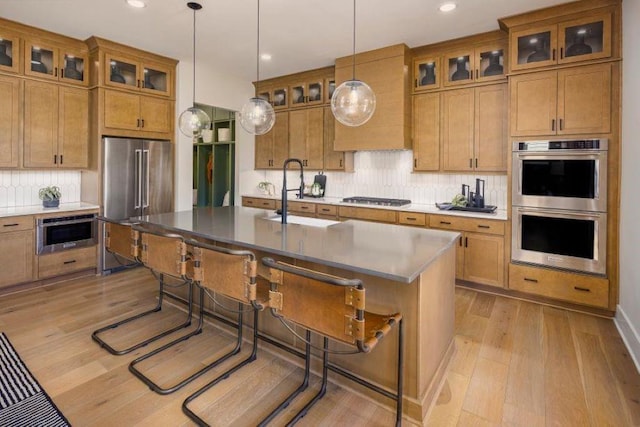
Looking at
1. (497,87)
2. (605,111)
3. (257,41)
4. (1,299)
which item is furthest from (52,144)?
(605,111)

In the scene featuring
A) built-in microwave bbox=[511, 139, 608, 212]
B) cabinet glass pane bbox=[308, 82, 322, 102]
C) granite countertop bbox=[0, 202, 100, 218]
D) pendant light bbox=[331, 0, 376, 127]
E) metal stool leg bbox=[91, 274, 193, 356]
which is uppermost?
cabinet glass pane bbox=[308, 82, 322, 102]

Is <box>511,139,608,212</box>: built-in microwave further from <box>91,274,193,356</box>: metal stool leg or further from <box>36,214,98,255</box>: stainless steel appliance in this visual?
<box>36,214,98,255</box>: stainless steel appliance

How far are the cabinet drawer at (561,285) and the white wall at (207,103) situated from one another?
4329mm

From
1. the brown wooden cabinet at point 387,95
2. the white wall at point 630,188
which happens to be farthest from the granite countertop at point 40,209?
the white wall at point 630,188

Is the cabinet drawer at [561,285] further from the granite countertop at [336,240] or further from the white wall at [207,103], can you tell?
the white wall at [207,103]

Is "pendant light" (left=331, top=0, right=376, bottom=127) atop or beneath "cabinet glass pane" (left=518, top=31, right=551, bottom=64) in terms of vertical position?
beneath

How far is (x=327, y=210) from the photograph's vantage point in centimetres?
488

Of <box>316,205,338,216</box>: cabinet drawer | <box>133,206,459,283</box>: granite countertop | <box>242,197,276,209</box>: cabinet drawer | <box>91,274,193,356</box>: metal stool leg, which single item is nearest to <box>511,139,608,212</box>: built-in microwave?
<box>133,206,459,283</box>: granite countertop

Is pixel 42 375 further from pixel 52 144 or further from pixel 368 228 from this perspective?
pixel 52 144

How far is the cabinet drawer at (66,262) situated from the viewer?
153 inches

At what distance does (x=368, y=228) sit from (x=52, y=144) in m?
3.89

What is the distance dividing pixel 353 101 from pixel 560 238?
7.97 ft

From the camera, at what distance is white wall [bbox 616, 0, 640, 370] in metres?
2.57

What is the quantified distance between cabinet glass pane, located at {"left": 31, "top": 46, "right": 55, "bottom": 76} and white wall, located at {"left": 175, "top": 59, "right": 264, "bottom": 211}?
1.44 m
